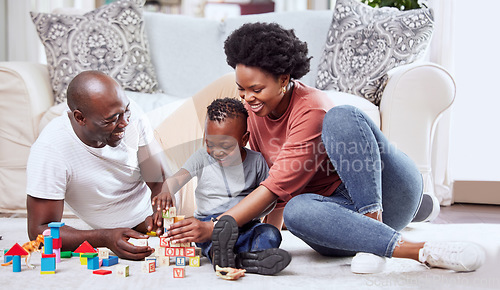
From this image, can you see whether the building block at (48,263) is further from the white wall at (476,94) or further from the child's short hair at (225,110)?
the white wall at (476,94)

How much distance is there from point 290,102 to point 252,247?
17.5 inches

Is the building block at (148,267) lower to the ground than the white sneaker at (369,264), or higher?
lower

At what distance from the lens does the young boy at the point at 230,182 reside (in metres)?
1.37

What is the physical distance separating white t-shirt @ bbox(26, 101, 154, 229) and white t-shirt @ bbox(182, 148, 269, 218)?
280 millimetres

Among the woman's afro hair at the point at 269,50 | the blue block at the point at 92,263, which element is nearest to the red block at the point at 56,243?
the blue block at the point at 92,263

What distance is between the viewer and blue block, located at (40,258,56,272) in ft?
4.48

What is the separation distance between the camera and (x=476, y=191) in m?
3.00

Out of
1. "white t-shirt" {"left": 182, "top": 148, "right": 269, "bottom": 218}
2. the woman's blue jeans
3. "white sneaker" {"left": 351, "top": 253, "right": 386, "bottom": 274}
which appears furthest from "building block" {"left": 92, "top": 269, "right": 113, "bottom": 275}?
"white sneaker" {"left": 351, "top": 253, "right": 386, "bottom": 274}

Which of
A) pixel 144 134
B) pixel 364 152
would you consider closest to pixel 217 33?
pixel 144 134

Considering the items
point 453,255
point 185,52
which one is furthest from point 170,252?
point 185,52

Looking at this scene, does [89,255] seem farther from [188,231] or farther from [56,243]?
[188,231]

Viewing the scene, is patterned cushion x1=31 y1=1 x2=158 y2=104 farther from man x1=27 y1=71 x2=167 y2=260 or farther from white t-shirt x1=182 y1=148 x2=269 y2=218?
white t-shirt x1=182 y1=148 x2=269 y2=218

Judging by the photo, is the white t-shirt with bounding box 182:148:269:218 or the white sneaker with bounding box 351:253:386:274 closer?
the white sneaker with bounding box 351:253:386:274

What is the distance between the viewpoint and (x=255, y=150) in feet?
5.47
